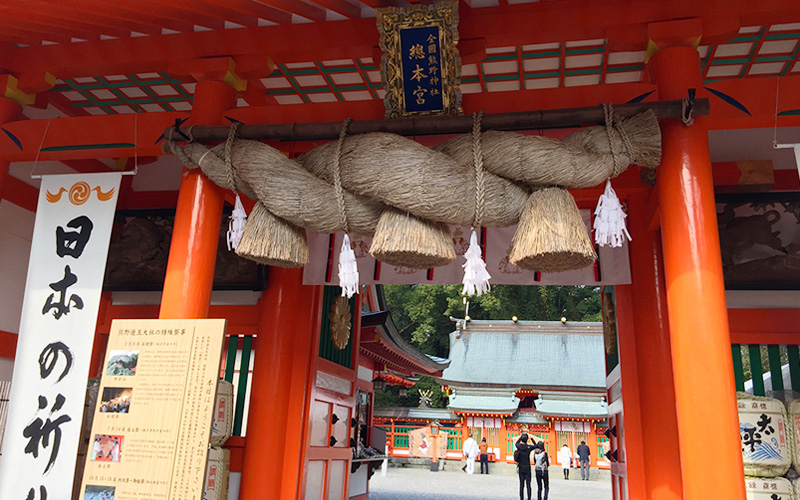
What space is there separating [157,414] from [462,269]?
307cm

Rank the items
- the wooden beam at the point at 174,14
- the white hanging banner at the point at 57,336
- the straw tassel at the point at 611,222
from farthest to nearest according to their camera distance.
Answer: the wooden beam at the point at 174,14 → the white hanging banner at the point at 57,336 → the straw tassel at the point at 611,222

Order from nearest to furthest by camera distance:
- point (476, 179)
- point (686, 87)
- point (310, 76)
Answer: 1. point (476, 179)
2. point (686, 87)
3. point (310, 76)

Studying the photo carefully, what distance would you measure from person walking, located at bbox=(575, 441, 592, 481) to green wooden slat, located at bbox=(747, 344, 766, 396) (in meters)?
12.1

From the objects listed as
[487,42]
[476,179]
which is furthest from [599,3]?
[476,179]

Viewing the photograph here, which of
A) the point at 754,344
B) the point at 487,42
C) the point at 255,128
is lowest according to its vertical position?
the point at 754,344

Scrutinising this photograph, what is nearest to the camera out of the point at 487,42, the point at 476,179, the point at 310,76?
the point at 476,179

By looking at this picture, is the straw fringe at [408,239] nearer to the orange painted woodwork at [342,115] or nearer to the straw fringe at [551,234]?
the straw fringe at [551,234]

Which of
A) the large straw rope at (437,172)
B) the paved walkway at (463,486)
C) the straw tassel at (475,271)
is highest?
the large straw rope at (437,172)

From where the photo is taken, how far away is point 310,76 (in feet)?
16.4

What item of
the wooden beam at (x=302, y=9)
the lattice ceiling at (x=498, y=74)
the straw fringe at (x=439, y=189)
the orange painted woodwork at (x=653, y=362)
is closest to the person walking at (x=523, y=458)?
the orange painted woodwork at (x=653, y=362)

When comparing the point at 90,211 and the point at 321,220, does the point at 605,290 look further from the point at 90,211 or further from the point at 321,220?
the point at 90,211

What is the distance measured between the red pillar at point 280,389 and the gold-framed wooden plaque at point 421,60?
8.50 ft

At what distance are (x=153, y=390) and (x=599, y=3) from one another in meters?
3.44

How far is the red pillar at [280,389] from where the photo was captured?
523cm
